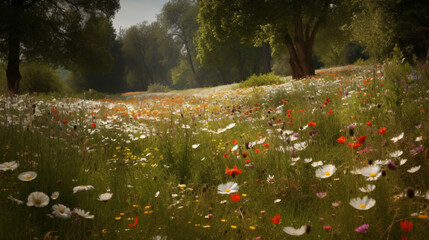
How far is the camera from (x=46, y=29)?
1638 centimetres

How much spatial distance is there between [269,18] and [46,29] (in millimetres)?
13023

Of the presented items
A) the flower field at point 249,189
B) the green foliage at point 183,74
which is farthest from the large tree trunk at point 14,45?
the green foliage at point 183,74

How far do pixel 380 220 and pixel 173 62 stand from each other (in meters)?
63.1

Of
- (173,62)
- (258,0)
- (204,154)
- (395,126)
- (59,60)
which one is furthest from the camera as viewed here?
(173,62)

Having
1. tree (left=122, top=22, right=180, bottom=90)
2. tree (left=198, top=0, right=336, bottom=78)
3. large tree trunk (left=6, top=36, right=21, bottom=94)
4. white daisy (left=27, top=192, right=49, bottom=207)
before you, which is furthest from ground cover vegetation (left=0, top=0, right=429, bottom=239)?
tree (left=122, top=22, right=180, bottom=90)

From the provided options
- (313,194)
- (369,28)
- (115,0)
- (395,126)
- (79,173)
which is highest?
(115,0)

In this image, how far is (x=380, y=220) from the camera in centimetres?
207

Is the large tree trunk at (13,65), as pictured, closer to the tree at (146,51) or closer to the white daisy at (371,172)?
the white daisy at (371,172)

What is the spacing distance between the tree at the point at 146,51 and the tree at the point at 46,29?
3528 centimetres

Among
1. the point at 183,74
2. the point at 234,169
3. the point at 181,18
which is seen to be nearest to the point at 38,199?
the point at 234,169

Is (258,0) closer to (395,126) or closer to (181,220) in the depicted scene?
(395,126)

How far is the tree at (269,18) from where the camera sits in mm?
15477

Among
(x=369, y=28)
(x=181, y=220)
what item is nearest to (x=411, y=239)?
(x=181, y=220)

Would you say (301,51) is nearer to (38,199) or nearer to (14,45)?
(14,45)
